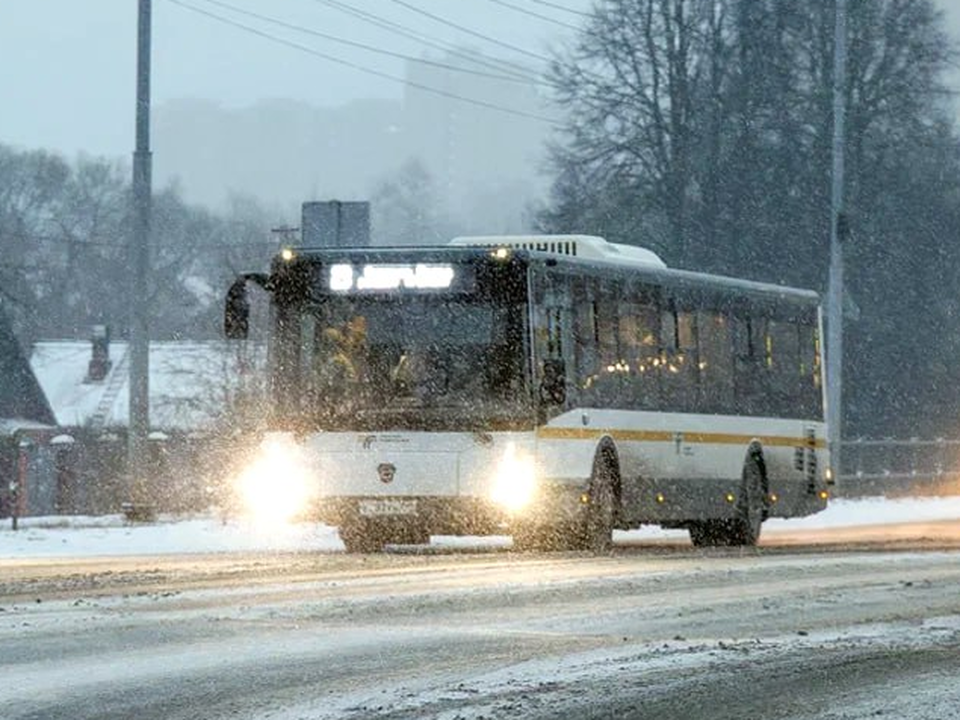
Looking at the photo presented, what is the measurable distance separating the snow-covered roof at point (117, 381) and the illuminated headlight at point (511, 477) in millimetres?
36163

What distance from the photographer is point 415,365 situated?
23.8 meters

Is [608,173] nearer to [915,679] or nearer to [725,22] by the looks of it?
[725,22]

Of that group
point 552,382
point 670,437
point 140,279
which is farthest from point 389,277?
point 140,279

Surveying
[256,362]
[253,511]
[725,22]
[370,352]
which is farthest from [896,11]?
[370,352]

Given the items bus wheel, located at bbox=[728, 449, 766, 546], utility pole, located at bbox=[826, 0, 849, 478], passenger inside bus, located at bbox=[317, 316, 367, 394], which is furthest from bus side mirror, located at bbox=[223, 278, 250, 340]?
utility pole, located at bbox=[826, 0, 849, 478]

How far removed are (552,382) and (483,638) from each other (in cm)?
1119

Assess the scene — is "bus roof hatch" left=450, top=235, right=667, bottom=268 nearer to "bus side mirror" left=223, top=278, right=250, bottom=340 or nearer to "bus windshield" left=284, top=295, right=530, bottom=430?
"bus windshield" left=284, top=295, right=530, bottom=430

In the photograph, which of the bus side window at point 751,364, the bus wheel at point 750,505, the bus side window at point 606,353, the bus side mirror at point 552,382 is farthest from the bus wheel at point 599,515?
the bus side window at point 751,364

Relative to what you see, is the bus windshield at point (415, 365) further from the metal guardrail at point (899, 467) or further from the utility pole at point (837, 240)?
the metal guardrail at point (899, 467)

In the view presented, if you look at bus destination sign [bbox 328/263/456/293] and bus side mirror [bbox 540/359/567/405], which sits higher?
bus destination sign [bbox 328/263/456/293]

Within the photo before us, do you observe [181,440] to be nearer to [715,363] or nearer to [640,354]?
[715,363]

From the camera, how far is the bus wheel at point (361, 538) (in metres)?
24.8

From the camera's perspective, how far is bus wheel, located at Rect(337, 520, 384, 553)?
24.8m

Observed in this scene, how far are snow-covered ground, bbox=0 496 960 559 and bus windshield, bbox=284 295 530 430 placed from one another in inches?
124
